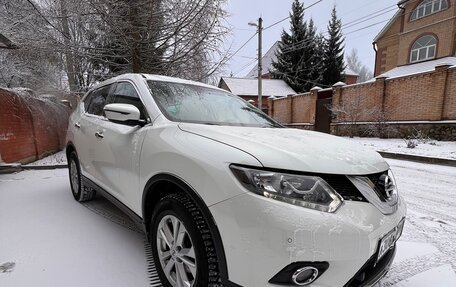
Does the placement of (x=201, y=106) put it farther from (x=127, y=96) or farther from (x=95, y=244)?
(x=95, y=244)

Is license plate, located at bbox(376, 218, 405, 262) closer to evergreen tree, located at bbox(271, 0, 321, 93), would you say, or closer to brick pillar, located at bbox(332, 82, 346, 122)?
brick pillar, located at bbox(332, 82, 346, 122)

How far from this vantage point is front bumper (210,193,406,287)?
1.33 m

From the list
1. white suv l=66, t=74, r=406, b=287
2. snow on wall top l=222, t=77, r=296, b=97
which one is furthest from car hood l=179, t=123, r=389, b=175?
snow on wall top l=222, t=77, r=296, b=97

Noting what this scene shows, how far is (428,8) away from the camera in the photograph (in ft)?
65.7

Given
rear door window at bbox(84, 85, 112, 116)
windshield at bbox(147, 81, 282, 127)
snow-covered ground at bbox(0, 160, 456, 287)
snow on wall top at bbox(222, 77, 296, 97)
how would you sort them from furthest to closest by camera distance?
snow on wall top at bbox(222, 77, 296, 97), rear door window at bbox(84, 85, 112, 116), windshield at bbox(147, 81, 282, 127), snow-covered ground at bbox(0, 160, 456, 287)

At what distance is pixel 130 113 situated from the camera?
220cm

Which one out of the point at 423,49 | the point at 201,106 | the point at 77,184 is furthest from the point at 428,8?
the point at 77,184

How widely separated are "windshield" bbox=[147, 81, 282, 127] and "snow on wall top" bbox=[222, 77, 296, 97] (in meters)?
27.8

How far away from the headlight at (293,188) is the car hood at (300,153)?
54 mm

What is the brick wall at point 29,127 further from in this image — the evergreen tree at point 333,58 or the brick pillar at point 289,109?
the evergreen tree at point 333,58

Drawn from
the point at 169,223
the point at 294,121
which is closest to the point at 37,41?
the point at 169,223

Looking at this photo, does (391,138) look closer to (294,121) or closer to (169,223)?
(294,121)

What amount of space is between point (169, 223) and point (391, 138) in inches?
535

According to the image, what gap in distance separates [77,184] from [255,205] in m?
3.44
